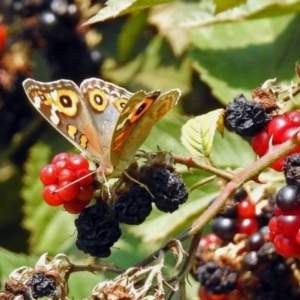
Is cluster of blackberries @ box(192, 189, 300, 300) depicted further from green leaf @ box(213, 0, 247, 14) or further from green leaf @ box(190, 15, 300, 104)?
green leaf @ box(190, 15, 300, 104)

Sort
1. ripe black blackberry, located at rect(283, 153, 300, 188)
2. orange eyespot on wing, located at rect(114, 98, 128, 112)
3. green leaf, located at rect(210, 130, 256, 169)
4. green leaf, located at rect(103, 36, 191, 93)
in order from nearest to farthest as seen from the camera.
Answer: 1. ripe black blackberry, located at rect(283, 153, 300, 188)
2. orange eyespot on wing, located at rect(114, 98, 128, 112)
3. green leaf, located at rect(210, 130, 256, 169)
4. green leaf, located at rect(103, 36, 191, 93)

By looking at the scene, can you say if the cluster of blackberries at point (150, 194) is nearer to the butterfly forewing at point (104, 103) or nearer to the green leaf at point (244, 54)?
the butterfly forewing at point (104, 103)

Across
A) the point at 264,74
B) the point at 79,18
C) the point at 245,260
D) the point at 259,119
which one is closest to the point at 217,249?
the point at 245,260

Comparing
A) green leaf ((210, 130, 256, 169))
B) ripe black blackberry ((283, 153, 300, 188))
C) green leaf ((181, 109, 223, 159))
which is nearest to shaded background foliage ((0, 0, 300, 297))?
green leaf ((210, 130, 256, 169))

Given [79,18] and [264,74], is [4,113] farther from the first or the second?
[264,74]

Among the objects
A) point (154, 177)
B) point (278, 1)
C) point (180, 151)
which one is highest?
point (154, 177)
